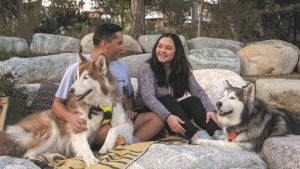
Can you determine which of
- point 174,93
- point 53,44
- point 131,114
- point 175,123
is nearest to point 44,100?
point 131,114

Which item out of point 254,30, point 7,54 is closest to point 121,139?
point 7,54

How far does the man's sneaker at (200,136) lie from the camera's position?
14.4 ft

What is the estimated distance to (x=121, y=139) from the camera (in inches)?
Result: 171

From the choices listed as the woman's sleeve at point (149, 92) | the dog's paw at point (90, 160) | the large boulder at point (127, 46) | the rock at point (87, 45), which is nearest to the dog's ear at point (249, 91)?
the woman's sleeve at point (149, 92)

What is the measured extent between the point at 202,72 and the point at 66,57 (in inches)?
117

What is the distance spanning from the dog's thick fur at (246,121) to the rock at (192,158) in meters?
0.33

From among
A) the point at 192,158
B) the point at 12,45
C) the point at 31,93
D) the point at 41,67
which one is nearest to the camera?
the point at 192,158

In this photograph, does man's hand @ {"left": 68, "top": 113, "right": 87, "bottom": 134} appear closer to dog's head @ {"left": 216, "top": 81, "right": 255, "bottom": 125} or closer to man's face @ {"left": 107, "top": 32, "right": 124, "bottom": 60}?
man's face @ {"left": 107, "top": 32, "right": 124, "bottom": 60}

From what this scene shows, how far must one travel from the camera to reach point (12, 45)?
1125 cm

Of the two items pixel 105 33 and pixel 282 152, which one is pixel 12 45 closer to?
pixel 105 33

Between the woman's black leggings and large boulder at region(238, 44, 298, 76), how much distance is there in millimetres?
5083

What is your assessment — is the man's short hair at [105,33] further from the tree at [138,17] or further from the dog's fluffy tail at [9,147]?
the tree at [138,17]

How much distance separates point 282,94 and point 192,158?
3.36 meters

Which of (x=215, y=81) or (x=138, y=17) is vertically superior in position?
(x=138, y=17)
